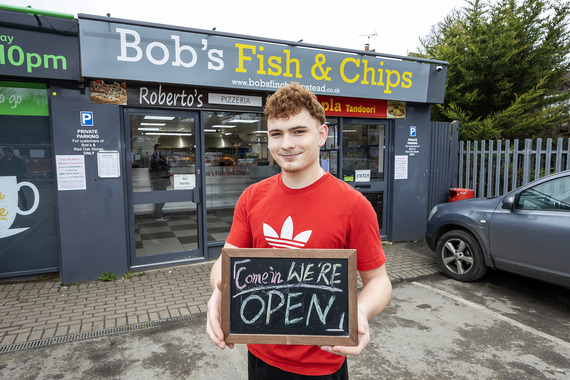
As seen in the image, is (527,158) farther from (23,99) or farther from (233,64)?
(23,99)

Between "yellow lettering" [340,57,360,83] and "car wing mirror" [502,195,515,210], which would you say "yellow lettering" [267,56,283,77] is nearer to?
"yellow lettering" [340,57,360,83]

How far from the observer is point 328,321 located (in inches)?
55.2

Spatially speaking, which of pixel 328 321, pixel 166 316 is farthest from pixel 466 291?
pixel 328 321

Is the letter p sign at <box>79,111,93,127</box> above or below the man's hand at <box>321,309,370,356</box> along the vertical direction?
above

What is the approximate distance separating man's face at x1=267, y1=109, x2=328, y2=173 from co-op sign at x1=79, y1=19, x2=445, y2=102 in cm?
425

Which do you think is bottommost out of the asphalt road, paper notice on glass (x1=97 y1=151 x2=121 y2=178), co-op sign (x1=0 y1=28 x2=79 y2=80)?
the asphalt road

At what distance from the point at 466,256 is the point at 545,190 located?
143 cm

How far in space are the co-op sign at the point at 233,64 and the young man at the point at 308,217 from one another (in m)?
4.21

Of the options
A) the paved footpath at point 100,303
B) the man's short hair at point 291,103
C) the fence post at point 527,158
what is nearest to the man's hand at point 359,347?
the man's short hair at point 291,103

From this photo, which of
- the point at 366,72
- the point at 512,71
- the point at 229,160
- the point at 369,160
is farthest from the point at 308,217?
the point at 512,71

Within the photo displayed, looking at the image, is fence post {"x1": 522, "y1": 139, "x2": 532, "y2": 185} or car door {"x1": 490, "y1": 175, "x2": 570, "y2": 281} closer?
car door {"x1": 490, "y1": 175, "x2": 570, "y2": 281}

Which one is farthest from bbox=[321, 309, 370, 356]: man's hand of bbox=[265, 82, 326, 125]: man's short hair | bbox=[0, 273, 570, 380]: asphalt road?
bbox=[0, 273, 570, 380]: asphalt road

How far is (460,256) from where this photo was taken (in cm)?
531

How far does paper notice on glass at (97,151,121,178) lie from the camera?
523cm
